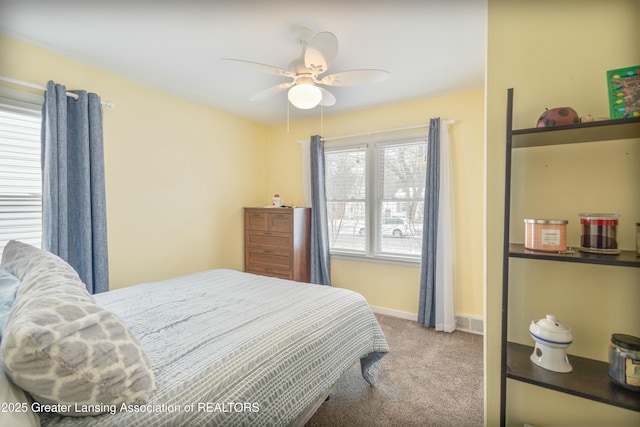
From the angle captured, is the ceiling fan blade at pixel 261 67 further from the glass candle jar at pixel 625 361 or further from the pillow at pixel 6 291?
the glass candle jar at pixel 625 361

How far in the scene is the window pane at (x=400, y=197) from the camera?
323 centimetres

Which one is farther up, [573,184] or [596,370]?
[573,184]

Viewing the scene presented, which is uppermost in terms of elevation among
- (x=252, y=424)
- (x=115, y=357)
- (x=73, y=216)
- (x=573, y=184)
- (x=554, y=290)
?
(x=573, y=184)

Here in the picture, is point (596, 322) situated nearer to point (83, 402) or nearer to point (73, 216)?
point (83, 402)

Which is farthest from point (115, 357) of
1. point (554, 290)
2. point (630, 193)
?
point (630, 193)

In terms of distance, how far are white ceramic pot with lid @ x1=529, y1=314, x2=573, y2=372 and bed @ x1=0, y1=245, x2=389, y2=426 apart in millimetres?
937

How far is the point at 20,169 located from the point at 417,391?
333cm

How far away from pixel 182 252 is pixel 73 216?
1.09 m

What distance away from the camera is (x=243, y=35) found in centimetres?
194

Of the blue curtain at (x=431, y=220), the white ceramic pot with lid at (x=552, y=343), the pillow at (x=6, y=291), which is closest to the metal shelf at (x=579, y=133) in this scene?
the white ceramic pot with lid at (x=552, y=343)

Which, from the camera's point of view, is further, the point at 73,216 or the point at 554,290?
the point at 73,216

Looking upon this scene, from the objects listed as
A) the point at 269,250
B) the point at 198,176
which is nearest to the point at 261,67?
the point at 198,176

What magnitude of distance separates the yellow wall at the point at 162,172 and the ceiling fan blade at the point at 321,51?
1941mm

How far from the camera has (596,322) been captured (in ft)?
3.57
